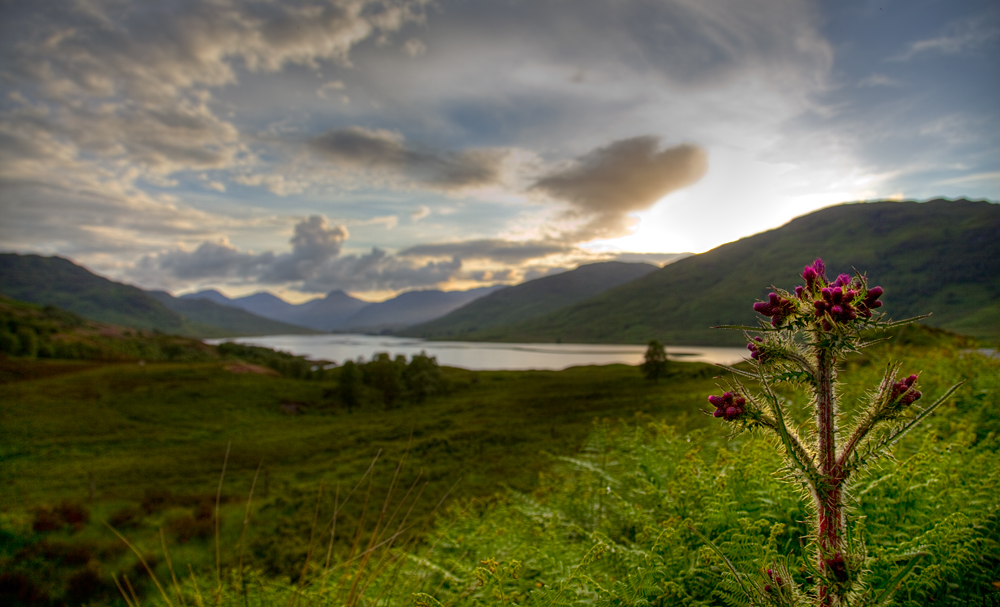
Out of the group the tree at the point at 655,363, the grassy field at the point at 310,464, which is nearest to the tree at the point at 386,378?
the grassy field at the point at 310,464

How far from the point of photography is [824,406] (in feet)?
6.39

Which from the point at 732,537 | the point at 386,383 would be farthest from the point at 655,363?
the point at 732,537

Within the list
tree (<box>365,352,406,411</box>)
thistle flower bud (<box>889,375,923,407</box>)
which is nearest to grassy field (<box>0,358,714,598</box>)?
thistle flower bud (<box>889,375,923,407</box>)

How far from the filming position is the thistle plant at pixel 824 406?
179cm

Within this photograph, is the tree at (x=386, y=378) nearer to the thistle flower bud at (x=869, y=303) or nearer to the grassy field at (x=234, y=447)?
the grassy field at (x=234, y=447)

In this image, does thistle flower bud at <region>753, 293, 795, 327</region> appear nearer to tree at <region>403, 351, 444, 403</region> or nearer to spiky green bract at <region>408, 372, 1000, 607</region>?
spiky green bract at <region>408, 372, 1000, 607</region>

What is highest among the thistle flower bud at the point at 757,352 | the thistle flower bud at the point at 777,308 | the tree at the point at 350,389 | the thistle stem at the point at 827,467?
the thistle flower bud at the point at 777,308

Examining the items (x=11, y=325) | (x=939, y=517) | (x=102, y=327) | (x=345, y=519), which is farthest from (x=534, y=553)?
(x=102, y=327)

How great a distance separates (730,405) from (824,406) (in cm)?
46

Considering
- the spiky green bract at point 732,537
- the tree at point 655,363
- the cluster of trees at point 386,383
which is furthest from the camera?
the cluster of trees at point 386,383

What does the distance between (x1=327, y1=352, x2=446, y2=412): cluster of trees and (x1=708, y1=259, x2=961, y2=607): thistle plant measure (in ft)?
216

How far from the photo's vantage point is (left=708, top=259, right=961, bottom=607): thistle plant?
179 cm

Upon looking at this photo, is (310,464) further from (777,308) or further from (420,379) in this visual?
(777,308)

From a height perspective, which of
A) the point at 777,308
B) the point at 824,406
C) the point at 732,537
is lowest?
the point at 732,537
